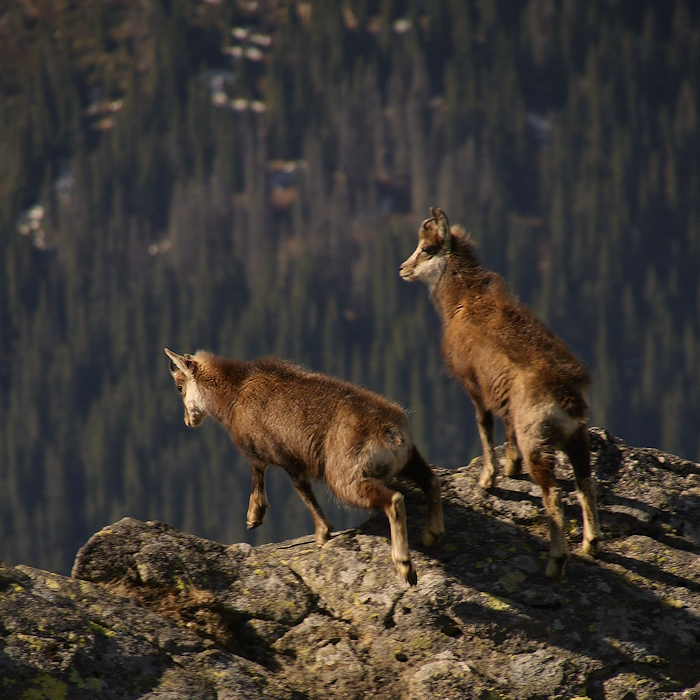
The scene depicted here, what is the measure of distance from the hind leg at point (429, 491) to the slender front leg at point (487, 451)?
3.95 feet

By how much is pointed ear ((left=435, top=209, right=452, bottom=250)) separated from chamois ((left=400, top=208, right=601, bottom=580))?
592 mm

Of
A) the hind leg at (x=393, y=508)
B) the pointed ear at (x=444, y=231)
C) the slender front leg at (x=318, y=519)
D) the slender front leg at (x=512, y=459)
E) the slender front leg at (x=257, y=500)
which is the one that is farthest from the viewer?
the pointed ear at (x=444, y=231)

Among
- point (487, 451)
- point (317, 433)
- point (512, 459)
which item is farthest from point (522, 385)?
point (317, 433)

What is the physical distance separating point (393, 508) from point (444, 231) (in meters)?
5.20

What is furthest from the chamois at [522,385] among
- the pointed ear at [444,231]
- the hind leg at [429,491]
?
the hind leg at [429,491]

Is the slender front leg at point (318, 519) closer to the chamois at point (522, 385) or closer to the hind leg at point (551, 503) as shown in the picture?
the chamois at point (522, 385)

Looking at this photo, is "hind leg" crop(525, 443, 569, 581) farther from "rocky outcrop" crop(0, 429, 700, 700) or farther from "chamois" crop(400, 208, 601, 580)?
"rocky outcrop" crop(0, 429, 700, 700)

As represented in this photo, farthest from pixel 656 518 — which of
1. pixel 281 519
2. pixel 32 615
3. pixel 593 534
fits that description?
pixel 281 519

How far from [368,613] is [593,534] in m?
2.63

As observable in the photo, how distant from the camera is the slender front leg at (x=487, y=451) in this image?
12281 mm

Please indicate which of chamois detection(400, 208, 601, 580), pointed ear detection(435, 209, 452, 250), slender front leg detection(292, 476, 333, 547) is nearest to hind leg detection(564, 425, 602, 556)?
chamois detection(400, 208, 601, 580)

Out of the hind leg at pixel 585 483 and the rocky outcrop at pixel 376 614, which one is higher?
the hind leg at pixel 585 483

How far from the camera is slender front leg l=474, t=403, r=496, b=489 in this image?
12281 mm

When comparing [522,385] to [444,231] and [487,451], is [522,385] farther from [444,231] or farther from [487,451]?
[444,231]
